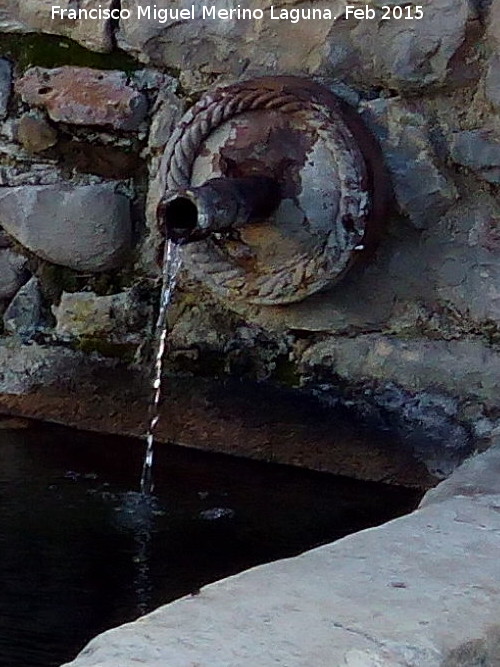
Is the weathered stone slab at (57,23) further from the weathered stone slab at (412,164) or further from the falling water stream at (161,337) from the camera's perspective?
the weathered stone slab at (412,164)

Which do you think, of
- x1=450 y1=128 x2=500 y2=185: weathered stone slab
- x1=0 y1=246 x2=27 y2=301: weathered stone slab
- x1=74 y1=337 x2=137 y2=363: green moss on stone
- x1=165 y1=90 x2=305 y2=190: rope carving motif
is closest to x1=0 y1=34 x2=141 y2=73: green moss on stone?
x1=165 y1=90 x2=305 y2=190: rope carving motif

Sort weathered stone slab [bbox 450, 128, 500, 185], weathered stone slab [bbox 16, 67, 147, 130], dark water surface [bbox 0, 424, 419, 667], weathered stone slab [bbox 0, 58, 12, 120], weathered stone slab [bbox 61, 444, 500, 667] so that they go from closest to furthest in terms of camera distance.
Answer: weathered stone slab [bbox 61, 444, 500, 667] → dark water surface [bbox 0, 424, 419, 667] → weathered stone slab [bbox 450, 128, 500, 185] → weathered stone slab [bbox 16, 67, 147, 130] → weathered stone slab [bbox 0, 58, 12, 120]

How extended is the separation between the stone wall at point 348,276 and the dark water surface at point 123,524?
0.16 meters

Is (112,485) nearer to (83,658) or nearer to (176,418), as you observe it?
(176,418)

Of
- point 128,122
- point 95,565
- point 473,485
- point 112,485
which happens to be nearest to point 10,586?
point 95,565

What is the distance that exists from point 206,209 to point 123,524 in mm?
453

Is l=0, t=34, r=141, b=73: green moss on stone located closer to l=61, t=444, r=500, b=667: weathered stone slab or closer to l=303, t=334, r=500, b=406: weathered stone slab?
l=303, t=334, r=500, b=406: weathered stone slab

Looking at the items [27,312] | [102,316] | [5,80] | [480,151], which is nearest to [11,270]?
[27,312]

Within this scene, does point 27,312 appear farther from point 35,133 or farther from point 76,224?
point 35,133

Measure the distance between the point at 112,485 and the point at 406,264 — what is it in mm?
556

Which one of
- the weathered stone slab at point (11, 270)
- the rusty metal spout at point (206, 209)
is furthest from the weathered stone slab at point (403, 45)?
the weathered stone slab at point (11, 270)

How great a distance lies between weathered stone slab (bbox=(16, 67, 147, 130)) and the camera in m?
2.23

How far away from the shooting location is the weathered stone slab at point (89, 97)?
2234 mm

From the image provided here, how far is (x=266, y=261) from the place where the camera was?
2.10 metres
